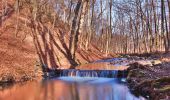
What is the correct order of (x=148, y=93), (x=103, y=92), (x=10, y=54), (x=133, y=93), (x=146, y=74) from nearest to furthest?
(x=148, y=93) < (x=133, y=93) < (x=103, y=92) < (x=146, y=74) < (x=10, y=54)

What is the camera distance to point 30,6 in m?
44.2

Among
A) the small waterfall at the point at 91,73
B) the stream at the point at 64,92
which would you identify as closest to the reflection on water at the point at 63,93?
the stream at the point at 64,92

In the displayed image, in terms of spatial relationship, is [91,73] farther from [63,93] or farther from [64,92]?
[63,93]

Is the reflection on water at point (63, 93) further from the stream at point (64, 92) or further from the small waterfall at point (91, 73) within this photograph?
the small waterfall at point (91, 73)

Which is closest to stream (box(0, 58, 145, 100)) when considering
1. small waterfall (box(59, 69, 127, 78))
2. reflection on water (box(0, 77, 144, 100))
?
reflection on water (box(0, 77, 144, 100))

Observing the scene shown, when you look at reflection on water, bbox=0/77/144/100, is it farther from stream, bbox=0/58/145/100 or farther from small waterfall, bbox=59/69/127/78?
small waterfall, bbox=59/69/127/78

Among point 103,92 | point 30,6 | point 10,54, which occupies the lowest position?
point 103,92

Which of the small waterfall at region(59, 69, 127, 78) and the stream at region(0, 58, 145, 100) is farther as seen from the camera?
the small waterfall at region(59, 69, 127, 78)

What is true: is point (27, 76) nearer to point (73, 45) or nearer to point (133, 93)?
point (133, 93)

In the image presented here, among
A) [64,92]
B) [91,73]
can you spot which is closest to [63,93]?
[64,92]

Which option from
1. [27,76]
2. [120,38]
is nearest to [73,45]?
[27,76]

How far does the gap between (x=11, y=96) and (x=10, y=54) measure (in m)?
10.1

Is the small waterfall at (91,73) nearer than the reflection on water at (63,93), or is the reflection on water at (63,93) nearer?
the reflection on water at (63,93)

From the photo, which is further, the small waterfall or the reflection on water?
the small waterfall
